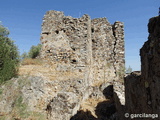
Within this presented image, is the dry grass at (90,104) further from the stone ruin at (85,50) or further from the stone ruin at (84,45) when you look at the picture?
the stone ruin at (84,45)

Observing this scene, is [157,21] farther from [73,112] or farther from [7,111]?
[7,111]

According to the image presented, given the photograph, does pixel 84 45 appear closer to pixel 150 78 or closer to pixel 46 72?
pixel 46 72

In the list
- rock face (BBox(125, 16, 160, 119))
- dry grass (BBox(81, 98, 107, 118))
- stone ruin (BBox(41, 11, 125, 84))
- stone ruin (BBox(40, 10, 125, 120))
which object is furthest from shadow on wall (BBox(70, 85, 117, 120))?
rock face (BBox(125, 16, 160, 119))

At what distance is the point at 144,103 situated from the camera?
12.0 ft

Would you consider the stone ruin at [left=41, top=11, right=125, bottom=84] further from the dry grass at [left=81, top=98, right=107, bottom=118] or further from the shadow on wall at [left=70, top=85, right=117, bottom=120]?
the shadow on wall at [left=70, top=85, right=117, bottom=120]

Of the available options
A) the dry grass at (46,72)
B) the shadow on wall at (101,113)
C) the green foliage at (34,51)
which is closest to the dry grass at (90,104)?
the shadow on wall at (101,113)

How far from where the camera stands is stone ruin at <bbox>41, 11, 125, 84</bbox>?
9898mm

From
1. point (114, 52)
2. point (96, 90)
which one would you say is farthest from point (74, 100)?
point (114, 52)

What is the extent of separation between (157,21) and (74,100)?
18.9 ft

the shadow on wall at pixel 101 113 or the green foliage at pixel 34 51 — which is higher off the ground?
the green foliage at pixel 34 51

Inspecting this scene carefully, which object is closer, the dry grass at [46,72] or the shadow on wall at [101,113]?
the shadow on wall at [101,113]

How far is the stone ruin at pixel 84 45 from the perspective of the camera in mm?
9898

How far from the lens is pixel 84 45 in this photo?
32.8 feet

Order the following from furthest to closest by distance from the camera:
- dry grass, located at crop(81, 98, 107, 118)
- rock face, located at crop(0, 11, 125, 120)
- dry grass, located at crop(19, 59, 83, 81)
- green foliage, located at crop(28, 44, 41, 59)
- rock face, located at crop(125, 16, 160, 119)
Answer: green foliage, located at crop(28, 44, 41, 59) < dry grass, located at crop(19, 59, 83, 81) < dry grass, located at crop(81, 98, 107, 118) < rock face, located at crop(0, 11, 125, 120) < rock face, located at crop(125, 16, 160, 119)
